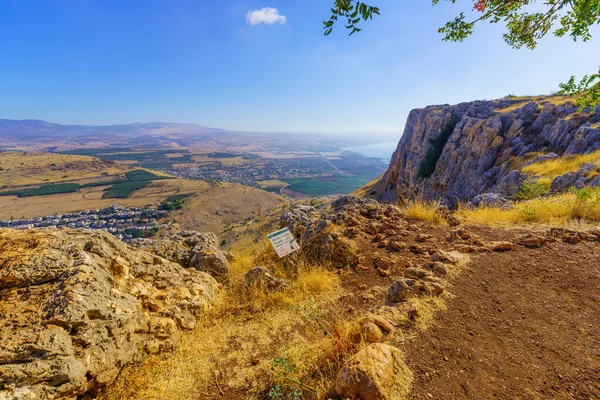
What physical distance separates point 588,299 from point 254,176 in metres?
120

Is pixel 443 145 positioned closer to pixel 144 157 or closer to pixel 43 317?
pixel 43 317

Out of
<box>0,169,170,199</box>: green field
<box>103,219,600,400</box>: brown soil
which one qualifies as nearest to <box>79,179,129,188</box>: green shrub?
<box>0,169,170,199</box>: green field

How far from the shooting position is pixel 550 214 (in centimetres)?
573

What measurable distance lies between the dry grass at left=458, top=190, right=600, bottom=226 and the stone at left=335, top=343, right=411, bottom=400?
201 inches

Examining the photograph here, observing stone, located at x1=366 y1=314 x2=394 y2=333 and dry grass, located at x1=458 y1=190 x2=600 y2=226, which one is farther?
dry grass, located at x1=458 y1=190 x2=600 y2=226

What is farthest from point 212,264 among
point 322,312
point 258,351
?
point 322,312

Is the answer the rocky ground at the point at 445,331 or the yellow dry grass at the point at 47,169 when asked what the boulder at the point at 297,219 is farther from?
the yellow dry grass at the point at 47,169

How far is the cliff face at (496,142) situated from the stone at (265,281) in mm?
6489

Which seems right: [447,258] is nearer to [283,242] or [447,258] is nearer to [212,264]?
[283,242]

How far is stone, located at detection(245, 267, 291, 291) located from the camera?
428cm

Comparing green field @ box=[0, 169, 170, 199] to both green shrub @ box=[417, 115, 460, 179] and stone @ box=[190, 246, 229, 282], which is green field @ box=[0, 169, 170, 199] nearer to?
green shrub @ box=[417, 115, 460, 179]

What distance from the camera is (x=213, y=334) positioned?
3.45 m

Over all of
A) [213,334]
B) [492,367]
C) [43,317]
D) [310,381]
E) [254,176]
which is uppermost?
[43,317]

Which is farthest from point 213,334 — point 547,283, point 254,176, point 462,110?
point 254,176
